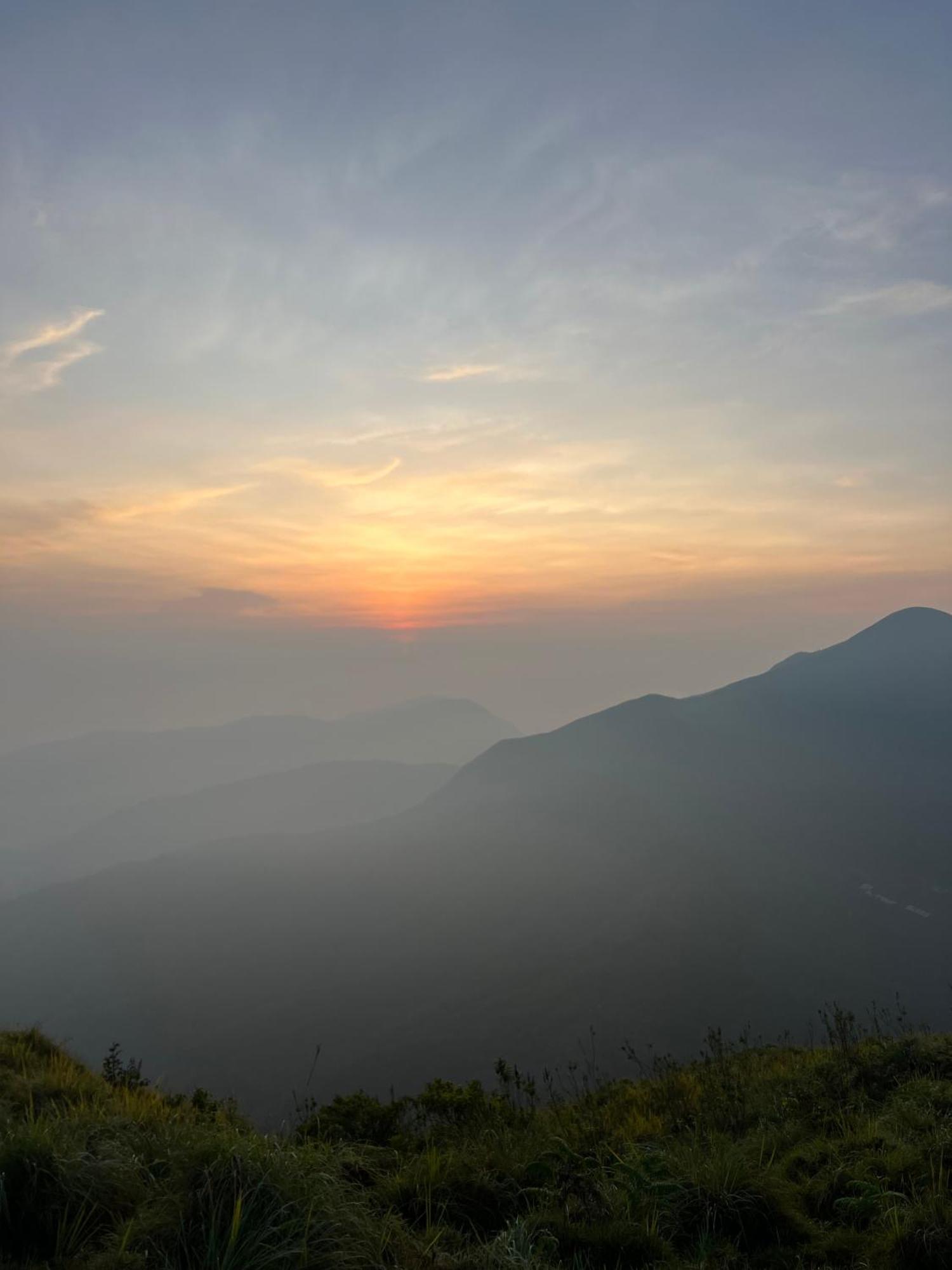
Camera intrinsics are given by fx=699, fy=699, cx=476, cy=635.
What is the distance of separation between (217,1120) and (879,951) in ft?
747

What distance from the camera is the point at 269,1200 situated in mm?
4246

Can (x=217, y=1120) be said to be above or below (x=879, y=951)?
above

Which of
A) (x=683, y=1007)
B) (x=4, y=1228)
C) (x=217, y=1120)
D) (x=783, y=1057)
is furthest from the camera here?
(x=683, y=1007)

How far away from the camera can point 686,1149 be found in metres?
7.07

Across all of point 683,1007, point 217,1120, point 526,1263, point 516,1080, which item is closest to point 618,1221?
point 526,1263

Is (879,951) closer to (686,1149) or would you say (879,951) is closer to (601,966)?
(601,966)

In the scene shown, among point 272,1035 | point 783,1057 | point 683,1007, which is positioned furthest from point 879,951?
point 783,1057

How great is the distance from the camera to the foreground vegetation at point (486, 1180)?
418cm

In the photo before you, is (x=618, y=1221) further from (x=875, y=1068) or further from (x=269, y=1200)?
(x=875, y=1068)

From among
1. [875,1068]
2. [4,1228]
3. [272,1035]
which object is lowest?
[272,1035]

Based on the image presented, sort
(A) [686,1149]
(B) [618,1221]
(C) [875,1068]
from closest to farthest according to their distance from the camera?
(B) [618,1221], (A) [686,1149], (C) [875,1068]

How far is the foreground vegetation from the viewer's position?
13.7 ft

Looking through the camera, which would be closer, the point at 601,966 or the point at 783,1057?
the point at 783,1057

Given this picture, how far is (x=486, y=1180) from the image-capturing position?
625 centimetres
